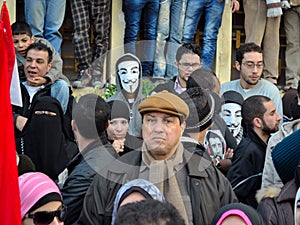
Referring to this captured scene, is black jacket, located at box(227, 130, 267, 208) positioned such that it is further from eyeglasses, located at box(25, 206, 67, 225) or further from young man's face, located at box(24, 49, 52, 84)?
eyeglasses, located at box(25, 206, 67, 225)

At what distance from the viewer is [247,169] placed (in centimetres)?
777

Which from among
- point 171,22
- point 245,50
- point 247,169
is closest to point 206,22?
point 171,22

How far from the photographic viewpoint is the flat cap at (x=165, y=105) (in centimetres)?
649

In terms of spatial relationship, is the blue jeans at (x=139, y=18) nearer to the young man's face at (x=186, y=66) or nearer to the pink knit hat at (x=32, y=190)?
the young man's face at (x=186, y=66)

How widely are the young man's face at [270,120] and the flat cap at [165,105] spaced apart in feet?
5.86

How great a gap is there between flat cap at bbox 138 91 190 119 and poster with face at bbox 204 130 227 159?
6.11ft

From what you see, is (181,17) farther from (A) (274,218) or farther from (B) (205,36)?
(A) (274,218)

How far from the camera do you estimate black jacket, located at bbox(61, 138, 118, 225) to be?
6906 mm

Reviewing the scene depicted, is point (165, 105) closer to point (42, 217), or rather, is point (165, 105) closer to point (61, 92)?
point (42, 217)

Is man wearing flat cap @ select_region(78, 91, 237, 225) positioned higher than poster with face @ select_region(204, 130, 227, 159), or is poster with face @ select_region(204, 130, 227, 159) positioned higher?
man wearing flat cap @ select_region(78, 91, 237, 225)

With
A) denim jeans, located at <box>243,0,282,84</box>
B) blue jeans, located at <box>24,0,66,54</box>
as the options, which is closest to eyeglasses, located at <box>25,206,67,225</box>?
blue jeans, located at <box>24,0,66,54</box>

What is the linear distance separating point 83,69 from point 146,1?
3.78ft

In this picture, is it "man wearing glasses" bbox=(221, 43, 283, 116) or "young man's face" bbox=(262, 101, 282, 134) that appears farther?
"man wearing glasses" bbox=(221, 43, 283, 116)

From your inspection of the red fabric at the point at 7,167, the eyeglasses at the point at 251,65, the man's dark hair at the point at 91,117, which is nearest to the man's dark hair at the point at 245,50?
the eyeglasses at the point at 251,65
